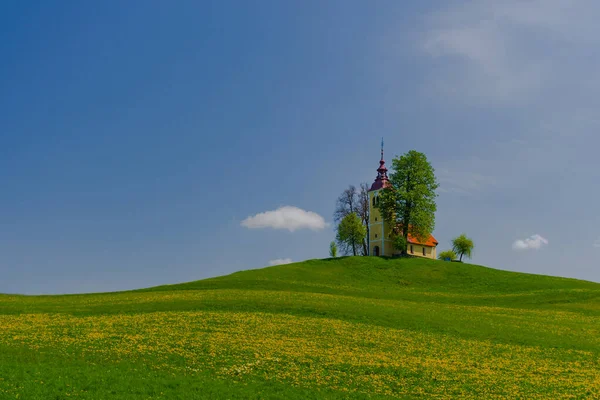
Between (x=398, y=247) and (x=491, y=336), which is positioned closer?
(x=491, y=336)

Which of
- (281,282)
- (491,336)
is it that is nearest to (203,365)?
(491,336)

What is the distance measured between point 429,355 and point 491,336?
411 inches

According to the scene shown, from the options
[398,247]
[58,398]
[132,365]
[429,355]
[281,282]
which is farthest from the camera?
[398,247]

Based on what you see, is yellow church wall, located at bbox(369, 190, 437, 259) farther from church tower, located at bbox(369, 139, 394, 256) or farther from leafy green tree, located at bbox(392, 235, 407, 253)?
leafy green tree, located at bbox(392, 235, 407, 253)

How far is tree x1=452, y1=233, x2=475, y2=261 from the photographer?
119438 millimetres

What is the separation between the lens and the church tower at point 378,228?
106688 millimetres

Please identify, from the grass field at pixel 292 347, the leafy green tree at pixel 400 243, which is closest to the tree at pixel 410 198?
the leafy green tree at pixel 400 243

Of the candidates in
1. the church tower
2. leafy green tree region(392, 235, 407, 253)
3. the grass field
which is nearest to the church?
the church tower

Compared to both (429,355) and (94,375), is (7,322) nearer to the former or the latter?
(94,375)

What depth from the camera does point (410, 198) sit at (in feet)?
332

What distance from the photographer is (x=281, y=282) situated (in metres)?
69.8

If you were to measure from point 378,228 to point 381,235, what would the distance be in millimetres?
2064

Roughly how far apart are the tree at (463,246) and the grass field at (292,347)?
5725 centimetres

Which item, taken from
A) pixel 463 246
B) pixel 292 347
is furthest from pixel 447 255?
pixel 292 347
